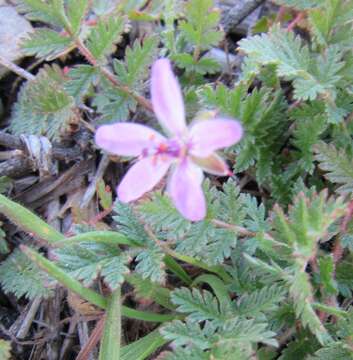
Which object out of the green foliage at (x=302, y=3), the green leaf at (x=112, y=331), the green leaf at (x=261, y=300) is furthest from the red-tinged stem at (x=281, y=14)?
the green leaf at (x=112, y=331)

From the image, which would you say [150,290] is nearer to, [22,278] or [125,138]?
[22,278]

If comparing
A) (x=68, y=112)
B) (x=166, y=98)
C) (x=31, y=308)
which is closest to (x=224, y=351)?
(x=166, y=98)

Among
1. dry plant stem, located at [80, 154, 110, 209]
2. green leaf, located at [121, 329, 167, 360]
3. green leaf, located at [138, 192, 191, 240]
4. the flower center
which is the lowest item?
green leaf, located at [121, 329, 167, 360]

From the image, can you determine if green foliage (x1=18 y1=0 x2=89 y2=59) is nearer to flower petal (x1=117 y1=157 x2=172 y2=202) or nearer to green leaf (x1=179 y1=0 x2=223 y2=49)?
green leaf (x1=179 y1=0 x2=223 y2=49)

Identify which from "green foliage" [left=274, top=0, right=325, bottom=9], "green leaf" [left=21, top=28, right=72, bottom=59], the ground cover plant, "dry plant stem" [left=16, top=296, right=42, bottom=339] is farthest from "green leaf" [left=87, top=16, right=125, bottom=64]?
"dry plant stem" [left=16, top=296, right=42, bottom=339]

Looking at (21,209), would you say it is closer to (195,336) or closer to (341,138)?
(195,336)

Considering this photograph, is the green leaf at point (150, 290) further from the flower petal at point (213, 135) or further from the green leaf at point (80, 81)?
the green leaf at point (80, 81)

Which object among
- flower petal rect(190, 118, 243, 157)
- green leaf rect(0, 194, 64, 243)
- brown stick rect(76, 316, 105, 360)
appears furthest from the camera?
brown stick rect(76, 316, 105, 360)
